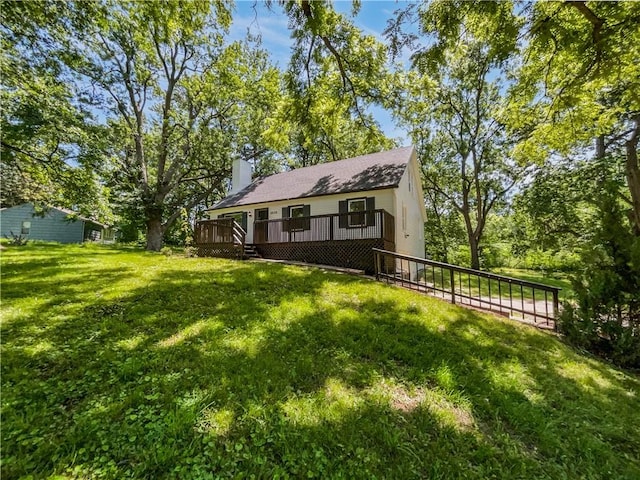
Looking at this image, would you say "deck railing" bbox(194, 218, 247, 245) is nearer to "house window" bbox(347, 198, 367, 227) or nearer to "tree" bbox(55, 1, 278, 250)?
"house window" bbox(347, 198, 367, 227)

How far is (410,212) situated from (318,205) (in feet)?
15.6

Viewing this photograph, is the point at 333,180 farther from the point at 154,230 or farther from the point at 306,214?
the point at 154,230

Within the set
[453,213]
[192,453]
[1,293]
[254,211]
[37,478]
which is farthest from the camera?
[453,213]

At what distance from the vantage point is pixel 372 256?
33.1 ft

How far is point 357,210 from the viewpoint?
1171cm

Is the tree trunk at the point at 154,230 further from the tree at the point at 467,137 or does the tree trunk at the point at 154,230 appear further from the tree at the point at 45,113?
the tree at the point at 467,137

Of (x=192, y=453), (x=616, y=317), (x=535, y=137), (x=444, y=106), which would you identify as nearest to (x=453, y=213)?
(x=444, y=106)

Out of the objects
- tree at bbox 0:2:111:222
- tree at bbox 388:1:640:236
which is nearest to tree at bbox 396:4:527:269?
tree at bbox 388:1:640:236

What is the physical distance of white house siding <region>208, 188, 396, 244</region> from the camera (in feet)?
37.0

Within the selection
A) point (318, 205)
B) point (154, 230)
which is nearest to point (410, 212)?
point (318, 205)

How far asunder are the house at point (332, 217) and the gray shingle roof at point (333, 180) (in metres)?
0.05

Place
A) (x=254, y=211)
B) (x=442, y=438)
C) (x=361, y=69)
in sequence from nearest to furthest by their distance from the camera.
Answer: (x=442, y=438), (x=361, y=69), (x=254, y=211)

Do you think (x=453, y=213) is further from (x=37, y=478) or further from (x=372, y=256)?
(x=37, y=478)

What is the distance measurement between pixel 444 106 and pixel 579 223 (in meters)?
10.6
